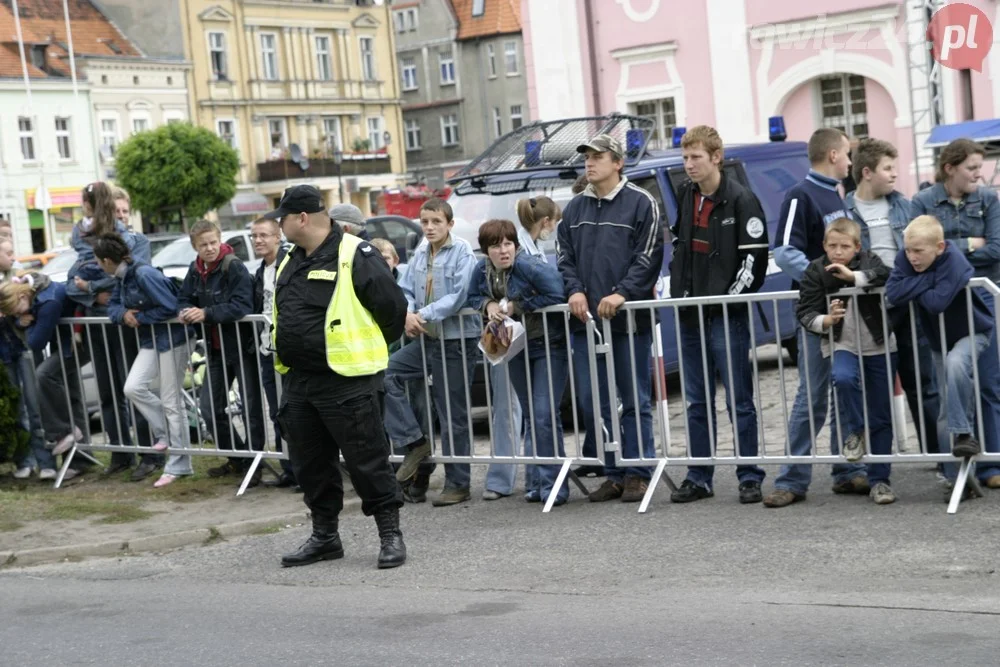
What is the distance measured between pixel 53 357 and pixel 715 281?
17.2ft

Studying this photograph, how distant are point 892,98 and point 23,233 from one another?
4014 cm

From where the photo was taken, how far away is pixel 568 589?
701 cm

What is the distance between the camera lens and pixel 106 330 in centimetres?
1097

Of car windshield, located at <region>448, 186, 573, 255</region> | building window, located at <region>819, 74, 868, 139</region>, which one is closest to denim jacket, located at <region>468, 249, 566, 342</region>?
car windshield, located at <region>448, 186, 573, 255</region>

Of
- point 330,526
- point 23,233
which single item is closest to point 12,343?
point 330,526

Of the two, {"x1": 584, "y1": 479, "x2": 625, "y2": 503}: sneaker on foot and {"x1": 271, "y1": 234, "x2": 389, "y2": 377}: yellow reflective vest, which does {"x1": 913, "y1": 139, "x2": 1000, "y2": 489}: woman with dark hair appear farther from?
{"x1": 271, "y1": 234, "x2": 389, "y2": 377}: yellow reflective vest

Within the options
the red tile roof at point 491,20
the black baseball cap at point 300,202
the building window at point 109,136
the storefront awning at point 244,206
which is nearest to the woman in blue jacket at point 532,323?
the black baseball cap at point 300,202

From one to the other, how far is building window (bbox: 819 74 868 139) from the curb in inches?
935

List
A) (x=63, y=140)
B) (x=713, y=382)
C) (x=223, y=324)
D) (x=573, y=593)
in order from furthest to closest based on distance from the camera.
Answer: (x=63, y=140) < (x=223, y=324) < (x=713, y=382) < (x=573, y=593)

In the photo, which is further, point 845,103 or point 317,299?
point 845,103

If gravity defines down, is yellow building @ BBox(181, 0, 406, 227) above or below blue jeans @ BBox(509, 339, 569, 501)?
above

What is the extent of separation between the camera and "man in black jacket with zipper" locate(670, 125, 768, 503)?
8.52 m

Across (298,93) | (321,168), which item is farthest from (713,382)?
(298,93)

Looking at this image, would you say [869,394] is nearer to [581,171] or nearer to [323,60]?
[581,171]
